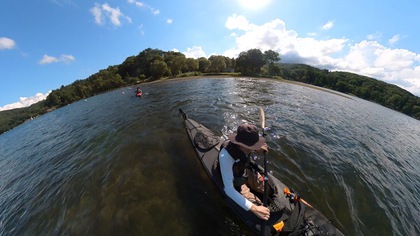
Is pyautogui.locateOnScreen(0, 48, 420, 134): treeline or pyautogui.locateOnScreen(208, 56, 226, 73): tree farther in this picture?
pyautogui.locateOnScreen(0, 48, 420, 134): treeline

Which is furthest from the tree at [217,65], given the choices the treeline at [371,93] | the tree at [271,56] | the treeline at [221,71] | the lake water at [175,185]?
the lake water at [175,185]

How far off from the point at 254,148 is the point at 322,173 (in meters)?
7.41

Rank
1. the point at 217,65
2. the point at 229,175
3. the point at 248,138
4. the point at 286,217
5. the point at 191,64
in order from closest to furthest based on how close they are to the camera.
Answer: the point at 248,138 → the point at 229,175 → the point at 286,217 → the point at 217,65 → the point at 191,64

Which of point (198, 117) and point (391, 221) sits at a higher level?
point (198, 117)

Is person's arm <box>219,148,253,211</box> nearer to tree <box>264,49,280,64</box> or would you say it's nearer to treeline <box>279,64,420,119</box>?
tree <box>264,49,280,64</box>

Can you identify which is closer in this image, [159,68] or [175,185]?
[175,185]

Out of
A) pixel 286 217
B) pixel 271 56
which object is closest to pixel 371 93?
pixel 271 56

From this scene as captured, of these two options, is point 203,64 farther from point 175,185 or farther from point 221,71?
point 175,185

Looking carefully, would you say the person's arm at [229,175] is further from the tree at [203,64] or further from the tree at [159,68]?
the tree at [203,64]

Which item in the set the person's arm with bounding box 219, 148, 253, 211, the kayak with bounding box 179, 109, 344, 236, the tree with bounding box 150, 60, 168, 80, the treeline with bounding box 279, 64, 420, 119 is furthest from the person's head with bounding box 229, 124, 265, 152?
the treeline with bounding box 279, 64, 420, 119

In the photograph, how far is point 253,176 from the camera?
6133 mm

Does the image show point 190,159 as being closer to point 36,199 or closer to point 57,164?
point 36,199

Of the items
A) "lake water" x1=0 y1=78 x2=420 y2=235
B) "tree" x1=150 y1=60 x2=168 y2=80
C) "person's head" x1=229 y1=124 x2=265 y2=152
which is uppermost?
"tree" x1=150 y1=60 x2=168 y2=80

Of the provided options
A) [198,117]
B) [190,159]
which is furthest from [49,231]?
Result: [198,117]
